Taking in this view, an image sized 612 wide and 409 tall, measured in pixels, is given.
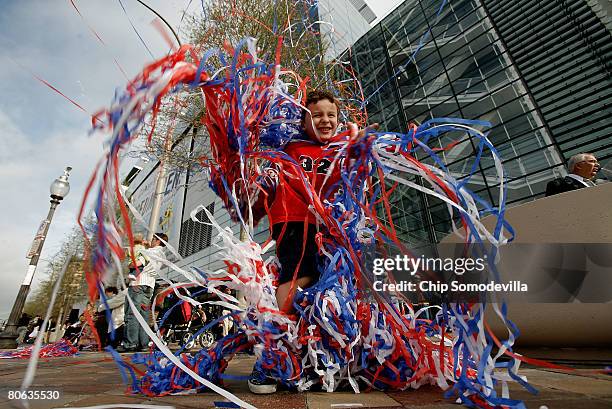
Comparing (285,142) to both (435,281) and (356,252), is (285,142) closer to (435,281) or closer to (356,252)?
(356,252)

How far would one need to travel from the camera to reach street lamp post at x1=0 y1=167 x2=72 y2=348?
5.02 metres

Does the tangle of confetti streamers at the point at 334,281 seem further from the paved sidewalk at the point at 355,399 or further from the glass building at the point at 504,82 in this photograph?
the glass building at the point at 504,82

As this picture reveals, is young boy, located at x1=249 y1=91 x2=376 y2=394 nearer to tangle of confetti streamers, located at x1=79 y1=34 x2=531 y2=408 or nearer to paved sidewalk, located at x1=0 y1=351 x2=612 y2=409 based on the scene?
tangle of confetti streamers, located at x1=79 y1=34 x2=531 y2=408

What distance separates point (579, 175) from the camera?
2248mm

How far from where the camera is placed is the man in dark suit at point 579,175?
2.16 meters

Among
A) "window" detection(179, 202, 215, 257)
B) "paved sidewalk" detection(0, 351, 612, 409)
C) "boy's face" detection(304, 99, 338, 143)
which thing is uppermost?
"window" detection(179, 202, 215, 257)

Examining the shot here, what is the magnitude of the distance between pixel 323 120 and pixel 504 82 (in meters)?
11.1

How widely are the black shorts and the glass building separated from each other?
5.95m

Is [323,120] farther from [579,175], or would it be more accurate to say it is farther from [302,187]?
[579,175]

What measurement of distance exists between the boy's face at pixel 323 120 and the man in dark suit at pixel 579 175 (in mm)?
1843

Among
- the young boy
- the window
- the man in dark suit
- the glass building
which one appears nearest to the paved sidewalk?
the young boy

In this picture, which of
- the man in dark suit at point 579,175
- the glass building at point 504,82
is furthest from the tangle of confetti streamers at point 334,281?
the glass building at point 504,82

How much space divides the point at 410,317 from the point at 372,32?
12615 millimetres

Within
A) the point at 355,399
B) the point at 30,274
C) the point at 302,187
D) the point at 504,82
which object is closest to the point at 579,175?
the point at 302,187
